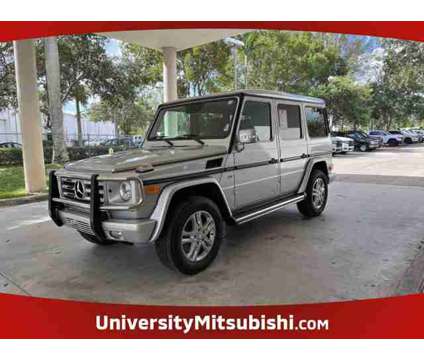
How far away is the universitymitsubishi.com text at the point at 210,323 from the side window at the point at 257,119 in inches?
84.5

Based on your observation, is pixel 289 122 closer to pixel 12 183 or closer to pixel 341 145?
pixel 12 183

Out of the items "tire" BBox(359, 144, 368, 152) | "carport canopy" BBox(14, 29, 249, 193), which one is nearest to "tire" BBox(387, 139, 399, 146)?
"tire" BBox(359, 144, 368, 152)

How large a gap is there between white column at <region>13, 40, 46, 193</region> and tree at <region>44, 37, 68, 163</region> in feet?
12.2

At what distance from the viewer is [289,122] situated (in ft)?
16.5

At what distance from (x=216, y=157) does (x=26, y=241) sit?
10.1 ft

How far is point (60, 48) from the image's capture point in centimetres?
1554

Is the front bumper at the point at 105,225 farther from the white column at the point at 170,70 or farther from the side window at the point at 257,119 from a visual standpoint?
the white column at the point at 170,70

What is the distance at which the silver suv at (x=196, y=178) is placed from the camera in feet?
10.4

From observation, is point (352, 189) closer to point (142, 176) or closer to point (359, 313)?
point (359, 313)

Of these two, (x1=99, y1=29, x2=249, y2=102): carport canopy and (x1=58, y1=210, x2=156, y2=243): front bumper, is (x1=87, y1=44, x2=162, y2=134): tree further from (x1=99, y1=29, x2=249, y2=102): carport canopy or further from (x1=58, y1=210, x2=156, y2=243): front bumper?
(x1=58, y1=210, x2=156, y2=243): front bumper

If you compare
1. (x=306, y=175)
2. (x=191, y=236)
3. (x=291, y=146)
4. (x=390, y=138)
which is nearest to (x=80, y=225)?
(x=191, y=236)

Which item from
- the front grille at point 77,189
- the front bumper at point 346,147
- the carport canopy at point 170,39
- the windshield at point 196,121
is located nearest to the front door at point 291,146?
the windshield at point 196,121

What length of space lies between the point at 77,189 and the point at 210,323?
1877 mm

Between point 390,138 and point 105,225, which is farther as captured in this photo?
point 390,138
